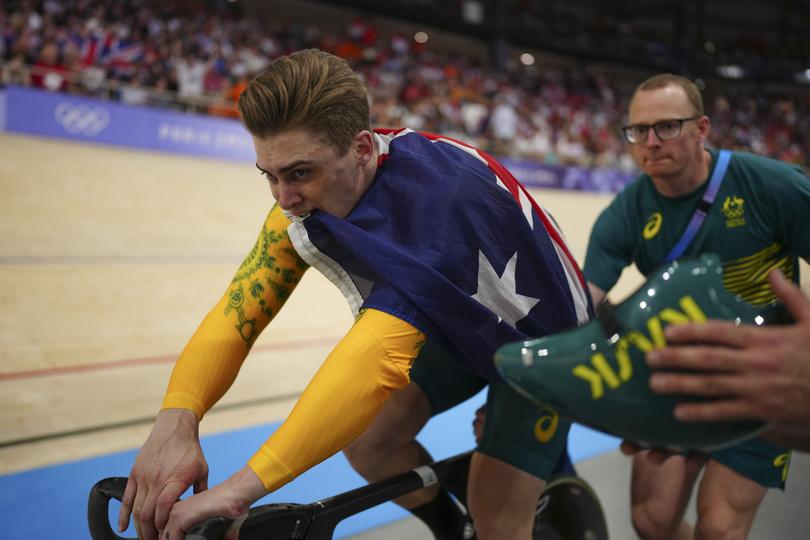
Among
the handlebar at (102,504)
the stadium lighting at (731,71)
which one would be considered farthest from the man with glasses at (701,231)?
the stadium lighting at (731,71)

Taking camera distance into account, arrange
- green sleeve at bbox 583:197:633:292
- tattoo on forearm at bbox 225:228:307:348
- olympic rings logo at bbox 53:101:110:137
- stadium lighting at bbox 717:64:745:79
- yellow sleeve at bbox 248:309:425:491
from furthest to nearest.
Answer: stadium lighting at bbox 717:64:745:79
olympic rings logo at bbox 53:101:110:137
green sleeve at bbox 583:197:633:292
tattoo on forearm at bbox 225:228:307:348
yellow sleeve at bbox 248:309:425:491

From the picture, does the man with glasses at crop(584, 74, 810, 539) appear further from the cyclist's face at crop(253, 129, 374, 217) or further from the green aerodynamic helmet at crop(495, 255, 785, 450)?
the green aerodynamic helmet at crop(495, 255, 785, 450)

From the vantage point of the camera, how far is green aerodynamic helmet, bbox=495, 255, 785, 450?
735mm

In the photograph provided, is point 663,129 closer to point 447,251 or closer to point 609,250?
point 609,250

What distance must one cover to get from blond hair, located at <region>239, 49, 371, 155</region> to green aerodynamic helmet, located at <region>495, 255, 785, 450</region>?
2.24ft

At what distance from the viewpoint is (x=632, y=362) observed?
75cm

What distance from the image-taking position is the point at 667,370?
733 mm

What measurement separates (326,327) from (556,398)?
152 inches

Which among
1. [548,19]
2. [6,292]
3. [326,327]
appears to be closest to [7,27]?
[6,292]

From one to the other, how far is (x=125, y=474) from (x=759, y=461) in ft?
7.31

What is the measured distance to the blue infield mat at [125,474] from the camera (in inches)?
82.9

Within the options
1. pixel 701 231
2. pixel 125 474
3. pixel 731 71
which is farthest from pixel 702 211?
pixel 731 71

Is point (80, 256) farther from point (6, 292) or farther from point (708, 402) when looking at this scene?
point (708, 402)

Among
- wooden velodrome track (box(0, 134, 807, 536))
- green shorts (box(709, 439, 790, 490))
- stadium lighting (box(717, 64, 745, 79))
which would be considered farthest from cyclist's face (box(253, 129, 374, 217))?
stadium lighting (box(717, 64, 745, 79))
